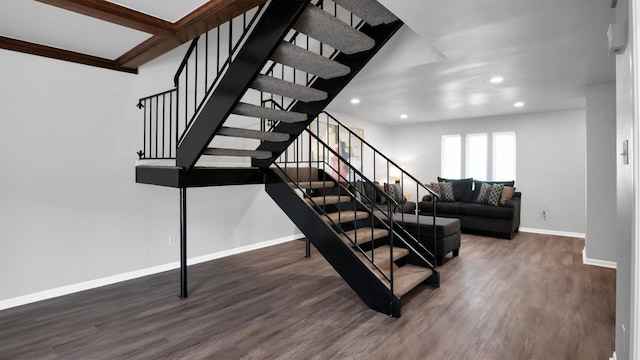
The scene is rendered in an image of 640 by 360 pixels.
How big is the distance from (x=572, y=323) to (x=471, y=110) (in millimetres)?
4441

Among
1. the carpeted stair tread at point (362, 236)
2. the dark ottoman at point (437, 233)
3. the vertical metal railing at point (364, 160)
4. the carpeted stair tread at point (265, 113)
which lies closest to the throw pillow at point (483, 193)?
the vertical metal railing at point (364, 160)

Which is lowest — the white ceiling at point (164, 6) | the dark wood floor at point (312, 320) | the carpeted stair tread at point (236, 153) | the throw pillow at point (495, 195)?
the dark wood floor at point (312, 320)

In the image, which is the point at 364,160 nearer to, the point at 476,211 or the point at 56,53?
the point at 476,211

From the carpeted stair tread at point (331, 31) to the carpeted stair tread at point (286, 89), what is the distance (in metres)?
0.37

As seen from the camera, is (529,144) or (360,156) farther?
(360,156)

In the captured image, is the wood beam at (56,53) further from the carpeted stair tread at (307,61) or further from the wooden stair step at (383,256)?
the wooden stair step at (383,256)

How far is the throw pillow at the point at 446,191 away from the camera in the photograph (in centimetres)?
658

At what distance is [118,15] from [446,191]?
235 inches

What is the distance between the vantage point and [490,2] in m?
2.21

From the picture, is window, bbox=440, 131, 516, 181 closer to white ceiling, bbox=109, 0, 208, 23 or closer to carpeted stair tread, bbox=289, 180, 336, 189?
carpeted stair tread, bbox=289, 180, 336, 189

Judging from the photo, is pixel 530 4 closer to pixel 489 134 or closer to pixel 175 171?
pixel 175 171

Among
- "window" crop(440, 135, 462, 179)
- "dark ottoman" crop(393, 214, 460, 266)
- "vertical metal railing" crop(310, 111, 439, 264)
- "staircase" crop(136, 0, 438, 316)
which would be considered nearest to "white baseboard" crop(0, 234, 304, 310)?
"staircase" crop(136, 0, 438, 316)

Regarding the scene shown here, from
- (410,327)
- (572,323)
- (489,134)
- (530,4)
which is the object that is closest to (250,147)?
(410,327)

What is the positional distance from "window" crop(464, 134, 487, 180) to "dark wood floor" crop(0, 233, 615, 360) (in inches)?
134
